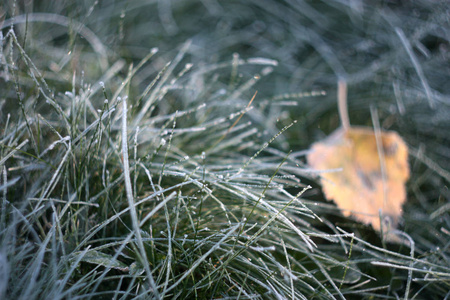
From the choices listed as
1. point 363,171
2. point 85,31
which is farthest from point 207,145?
point 85,31

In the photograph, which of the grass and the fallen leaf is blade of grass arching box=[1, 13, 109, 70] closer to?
the grass

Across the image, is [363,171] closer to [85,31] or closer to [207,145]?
[207,145]

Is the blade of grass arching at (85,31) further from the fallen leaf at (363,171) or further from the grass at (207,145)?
the fallen leaf at (363,171)

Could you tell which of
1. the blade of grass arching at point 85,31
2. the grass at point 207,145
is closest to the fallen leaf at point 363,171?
the grass at point 207,145

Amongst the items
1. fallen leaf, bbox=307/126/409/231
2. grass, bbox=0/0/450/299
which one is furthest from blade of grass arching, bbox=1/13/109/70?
fallen leaf, bbox=307/126/409/231

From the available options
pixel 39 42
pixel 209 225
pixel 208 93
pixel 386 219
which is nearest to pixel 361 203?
pixel 386 219

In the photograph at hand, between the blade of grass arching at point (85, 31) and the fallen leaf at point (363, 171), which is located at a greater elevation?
the blade of grass arching at point (85, 31)
